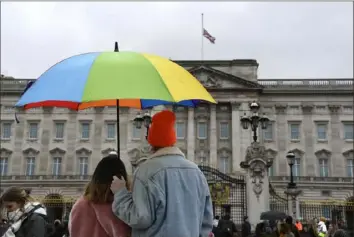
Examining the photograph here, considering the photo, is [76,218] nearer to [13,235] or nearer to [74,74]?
[13,235]

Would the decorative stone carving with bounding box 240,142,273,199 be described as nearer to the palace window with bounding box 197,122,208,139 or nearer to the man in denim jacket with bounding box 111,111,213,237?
the man in denim jacket with bounding box 111,111,213,237

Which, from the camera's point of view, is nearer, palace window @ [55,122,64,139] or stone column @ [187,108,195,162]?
stone column @ [187,108,195,162]

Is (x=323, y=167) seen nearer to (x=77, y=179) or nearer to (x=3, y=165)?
(x=77, y=179)

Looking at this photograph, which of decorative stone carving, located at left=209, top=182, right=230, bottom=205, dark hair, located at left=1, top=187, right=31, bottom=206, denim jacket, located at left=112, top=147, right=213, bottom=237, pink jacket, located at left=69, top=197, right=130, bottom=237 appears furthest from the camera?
decorative stone carving, located at left=209, top=182, right=230, bottom=205

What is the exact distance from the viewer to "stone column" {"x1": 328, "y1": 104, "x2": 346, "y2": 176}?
4500 centimetres

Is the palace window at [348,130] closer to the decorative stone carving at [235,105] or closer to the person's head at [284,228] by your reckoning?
the decorative stone carving at [235,105]

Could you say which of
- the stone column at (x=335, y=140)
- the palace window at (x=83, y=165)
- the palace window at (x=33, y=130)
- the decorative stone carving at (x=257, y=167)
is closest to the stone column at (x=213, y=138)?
the stone column at (x=335, y=140)

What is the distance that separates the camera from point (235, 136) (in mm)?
44938

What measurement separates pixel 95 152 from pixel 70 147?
111 inches

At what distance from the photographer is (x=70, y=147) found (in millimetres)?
46656

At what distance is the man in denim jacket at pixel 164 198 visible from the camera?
3.56m

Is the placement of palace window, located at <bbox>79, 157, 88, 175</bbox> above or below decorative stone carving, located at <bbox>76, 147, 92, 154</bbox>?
below

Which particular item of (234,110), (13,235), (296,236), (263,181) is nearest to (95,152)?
(234,110)

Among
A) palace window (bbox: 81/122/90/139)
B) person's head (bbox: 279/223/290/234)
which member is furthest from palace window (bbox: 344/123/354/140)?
person's head (bbox: 279/223/290/234)
